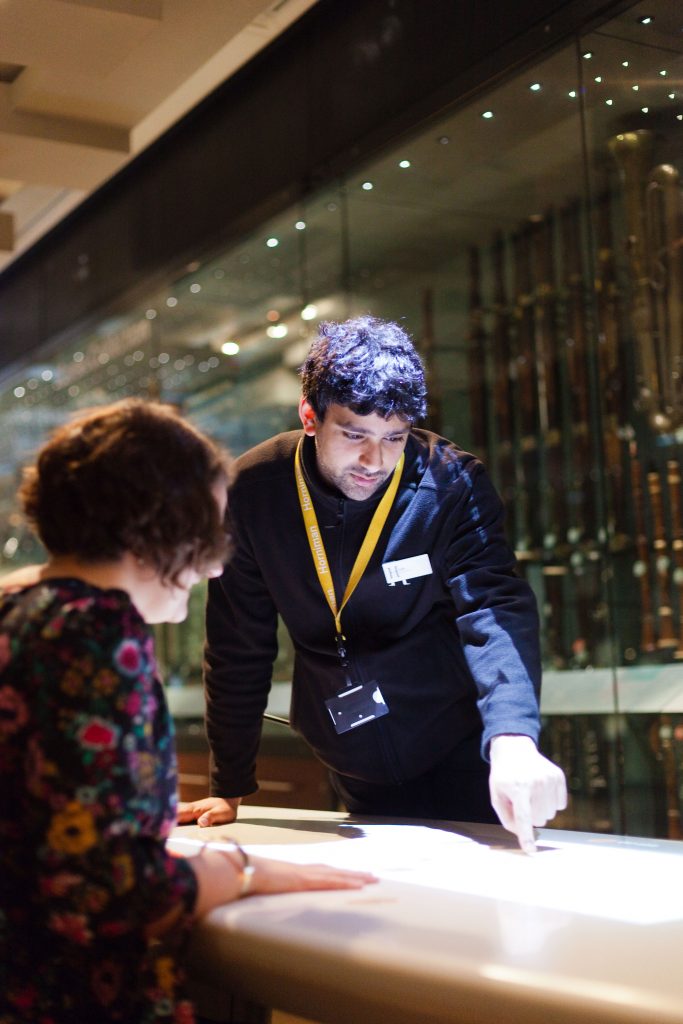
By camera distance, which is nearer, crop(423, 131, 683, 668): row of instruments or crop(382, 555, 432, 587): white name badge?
crop(382, 555, 432, 587): white name badge

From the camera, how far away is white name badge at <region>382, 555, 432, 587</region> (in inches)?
64.1

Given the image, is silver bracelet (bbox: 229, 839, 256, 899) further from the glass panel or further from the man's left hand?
the glass panel

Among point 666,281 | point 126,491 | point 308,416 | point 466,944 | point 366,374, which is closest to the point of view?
point 466,944

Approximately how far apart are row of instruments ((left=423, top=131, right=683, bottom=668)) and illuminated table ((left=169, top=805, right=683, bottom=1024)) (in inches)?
70.7

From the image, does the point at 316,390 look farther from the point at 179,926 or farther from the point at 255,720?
the point at 179,926

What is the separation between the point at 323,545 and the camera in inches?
65.5

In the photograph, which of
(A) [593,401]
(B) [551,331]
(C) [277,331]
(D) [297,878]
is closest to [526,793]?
(D) [297,878]

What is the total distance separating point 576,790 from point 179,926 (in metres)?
2.48

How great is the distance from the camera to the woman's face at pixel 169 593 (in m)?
1.00

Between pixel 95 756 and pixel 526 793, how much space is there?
574mm

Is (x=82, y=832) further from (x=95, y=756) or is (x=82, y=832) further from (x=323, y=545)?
(x=323, y=545)

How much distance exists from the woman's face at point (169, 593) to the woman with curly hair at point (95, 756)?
0.02 m

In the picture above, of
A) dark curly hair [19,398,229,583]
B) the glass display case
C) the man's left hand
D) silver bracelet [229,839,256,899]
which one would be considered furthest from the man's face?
the glass display case

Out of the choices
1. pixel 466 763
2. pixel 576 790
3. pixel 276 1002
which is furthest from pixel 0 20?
pixel 276 1002
